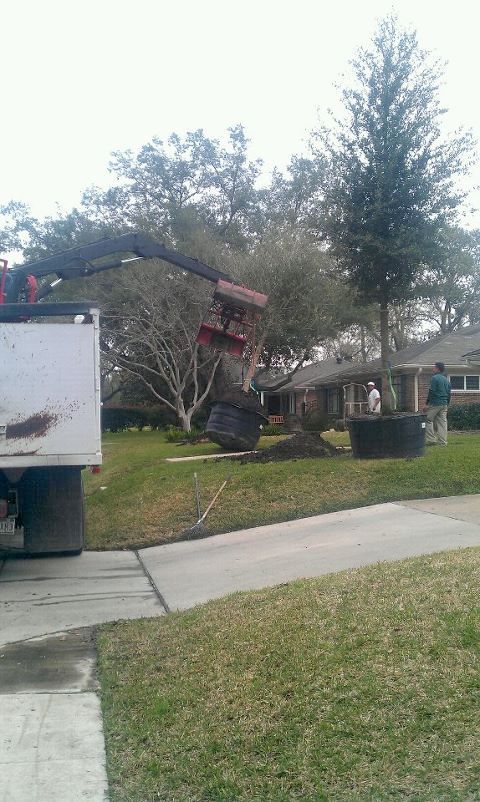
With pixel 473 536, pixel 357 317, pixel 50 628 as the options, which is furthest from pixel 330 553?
pixel 357 317

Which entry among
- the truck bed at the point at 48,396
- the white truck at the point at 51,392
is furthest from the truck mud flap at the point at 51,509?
the truck bed at the point at 48,396

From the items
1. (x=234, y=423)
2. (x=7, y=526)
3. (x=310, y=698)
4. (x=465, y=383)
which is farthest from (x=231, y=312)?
(x=465, y=383)

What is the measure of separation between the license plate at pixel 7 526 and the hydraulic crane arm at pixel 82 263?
3023 mm

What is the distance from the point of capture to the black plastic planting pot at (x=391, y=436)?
13.1 m

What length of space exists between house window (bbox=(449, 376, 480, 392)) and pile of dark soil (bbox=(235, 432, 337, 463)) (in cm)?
1678

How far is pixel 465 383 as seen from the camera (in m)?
30.6

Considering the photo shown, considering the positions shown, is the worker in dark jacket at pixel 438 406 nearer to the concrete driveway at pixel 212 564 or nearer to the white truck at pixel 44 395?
the concrete driveway at pixel 212 564

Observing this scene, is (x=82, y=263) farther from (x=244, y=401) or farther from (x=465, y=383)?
(x=465, y=383)

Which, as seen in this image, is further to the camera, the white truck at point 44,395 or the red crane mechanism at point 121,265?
the red crane mechanism at point 121,265

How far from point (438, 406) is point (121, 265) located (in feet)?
21.3

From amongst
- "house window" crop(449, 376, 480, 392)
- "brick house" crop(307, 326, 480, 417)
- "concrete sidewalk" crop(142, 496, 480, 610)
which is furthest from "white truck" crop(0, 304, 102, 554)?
"house window" crop(449, 376, 480, 392)

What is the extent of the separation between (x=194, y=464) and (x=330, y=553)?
645 centimetres

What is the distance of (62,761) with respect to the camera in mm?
4410

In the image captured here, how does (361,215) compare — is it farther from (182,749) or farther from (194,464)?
(182,749)
